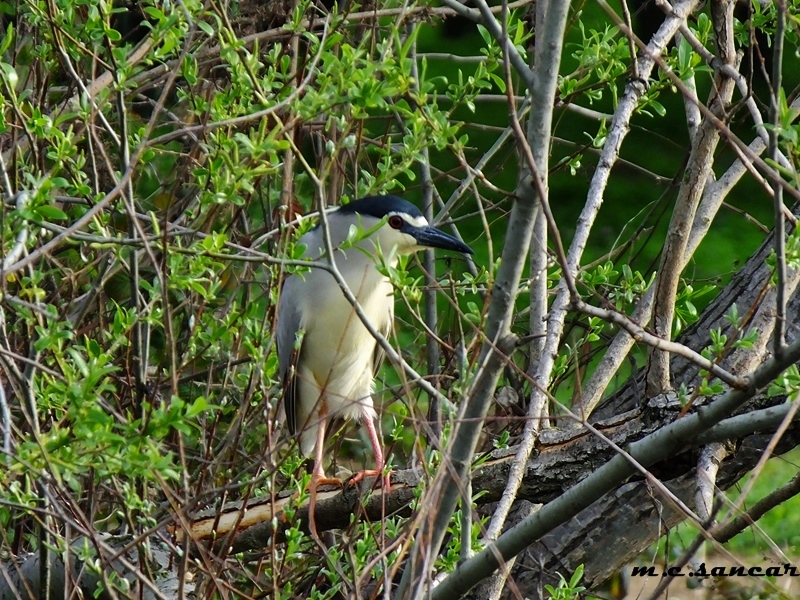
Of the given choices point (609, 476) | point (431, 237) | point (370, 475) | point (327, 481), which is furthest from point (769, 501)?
point (327, 481)

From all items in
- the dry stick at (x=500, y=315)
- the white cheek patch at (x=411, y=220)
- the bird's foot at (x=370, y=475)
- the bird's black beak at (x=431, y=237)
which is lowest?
the bird's foot at (x=370, y=475)

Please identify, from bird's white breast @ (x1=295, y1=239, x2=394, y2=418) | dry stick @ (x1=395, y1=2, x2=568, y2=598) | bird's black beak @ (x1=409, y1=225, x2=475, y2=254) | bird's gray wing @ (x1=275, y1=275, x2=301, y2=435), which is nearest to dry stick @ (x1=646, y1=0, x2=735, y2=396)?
bird's black beak @ (x1=409, y1=225, x2=475, y2=254)

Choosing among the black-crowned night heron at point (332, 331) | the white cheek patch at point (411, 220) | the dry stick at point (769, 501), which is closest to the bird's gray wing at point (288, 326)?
the black-crowned night heron at point (332, 331)

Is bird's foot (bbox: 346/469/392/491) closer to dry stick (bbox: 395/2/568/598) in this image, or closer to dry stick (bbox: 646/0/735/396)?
dry stick (bbox: 646/0/735/396)

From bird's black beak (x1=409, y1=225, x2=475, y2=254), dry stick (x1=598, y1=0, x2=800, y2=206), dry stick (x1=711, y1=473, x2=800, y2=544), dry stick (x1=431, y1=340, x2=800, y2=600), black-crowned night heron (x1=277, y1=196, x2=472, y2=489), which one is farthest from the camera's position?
black-crowned night heron (x1=277, y1=196, x2=472, y2=489)

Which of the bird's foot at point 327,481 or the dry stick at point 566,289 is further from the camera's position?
the bird's foot at point 327,481

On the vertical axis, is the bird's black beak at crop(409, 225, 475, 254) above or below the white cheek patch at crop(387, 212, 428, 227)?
below

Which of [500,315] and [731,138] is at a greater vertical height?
[731,138]

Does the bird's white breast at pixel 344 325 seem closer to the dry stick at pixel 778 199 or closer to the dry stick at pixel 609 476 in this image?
the dry stick at pixel 609 476

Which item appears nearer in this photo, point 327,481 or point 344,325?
point 327,481

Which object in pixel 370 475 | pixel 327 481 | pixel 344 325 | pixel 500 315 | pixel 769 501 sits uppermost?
pixel 500 315

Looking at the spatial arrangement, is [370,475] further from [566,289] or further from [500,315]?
[500,315]

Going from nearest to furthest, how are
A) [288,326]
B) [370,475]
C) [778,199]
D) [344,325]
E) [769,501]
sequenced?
1. [778,199]
2. [769,501]
3. [370,475]
4. [344,325]
5. [288,326]

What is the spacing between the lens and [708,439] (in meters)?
1.81
